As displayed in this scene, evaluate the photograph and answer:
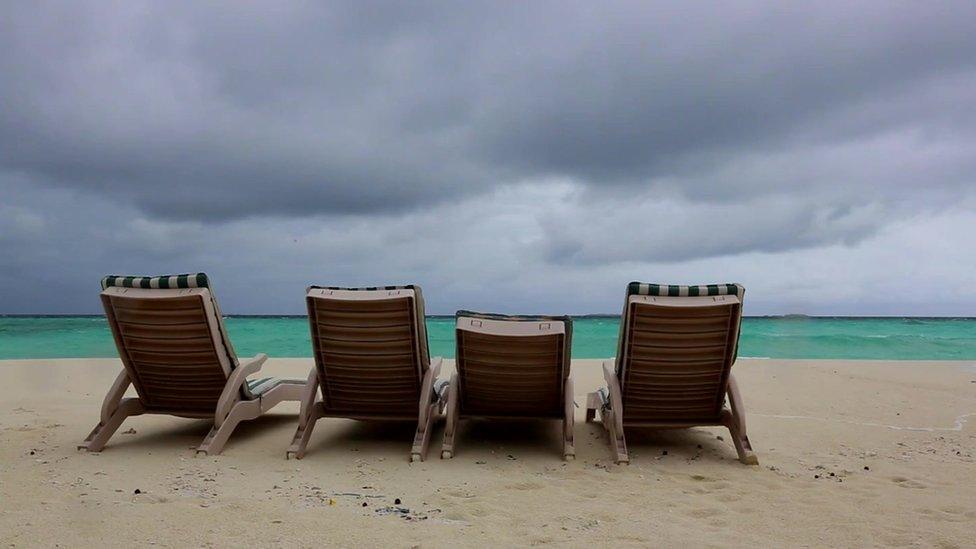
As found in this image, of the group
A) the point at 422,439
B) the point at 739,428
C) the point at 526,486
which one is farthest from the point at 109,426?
the point at 739,428

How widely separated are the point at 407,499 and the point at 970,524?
279 centimetres

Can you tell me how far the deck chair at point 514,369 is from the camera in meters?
4.43

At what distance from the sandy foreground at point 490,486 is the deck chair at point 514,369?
30cm

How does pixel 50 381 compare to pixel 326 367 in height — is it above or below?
below

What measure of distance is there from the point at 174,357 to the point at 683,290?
11.5 feet

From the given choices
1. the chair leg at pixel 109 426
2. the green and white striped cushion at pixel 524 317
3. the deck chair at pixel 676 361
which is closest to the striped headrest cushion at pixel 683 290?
the deck chair at pixel 676 361

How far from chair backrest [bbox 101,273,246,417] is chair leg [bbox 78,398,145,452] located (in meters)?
0.14

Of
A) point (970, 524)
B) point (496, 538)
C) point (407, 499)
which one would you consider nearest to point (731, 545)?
point (496, 538)

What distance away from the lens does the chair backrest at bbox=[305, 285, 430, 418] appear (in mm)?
4387

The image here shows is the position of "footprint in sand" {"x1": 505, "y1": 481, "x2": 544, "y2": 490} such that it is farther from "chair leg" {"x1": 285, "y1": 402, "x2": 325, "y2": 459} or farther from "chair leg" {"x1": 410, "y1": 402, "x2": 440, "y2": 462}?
"chair leg" {"x1": 285, "y1": 402, "x2": 325, "y2": 459}

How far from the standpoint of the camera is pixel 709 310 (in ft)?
14.2

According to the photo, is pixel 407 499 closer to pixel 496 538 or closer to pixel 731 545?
pixel 496 538

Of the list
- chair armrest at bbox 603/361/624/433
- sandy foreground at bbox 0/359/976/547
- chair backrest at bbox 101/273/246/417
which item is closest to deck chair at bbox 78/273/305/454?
chair backrest at bbox 101/273/246/417

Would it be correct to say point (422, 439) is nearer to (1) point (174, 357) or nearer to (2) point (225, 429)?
(2) point (225, 429)
